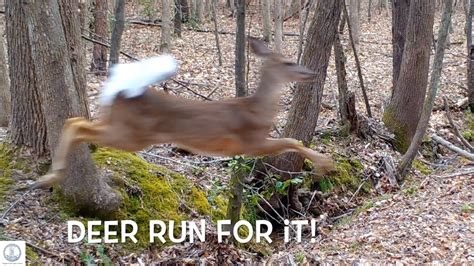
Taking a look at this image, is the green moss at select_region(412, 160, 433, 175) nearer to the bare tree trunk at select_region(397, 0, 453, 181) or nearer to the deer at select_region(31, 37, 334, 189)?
the bare tree trunk at select_region(397, 0, 453, 181)

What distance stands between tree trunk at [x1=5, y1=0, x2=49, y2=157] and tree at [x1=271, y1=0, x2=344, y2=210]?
263 centimetres

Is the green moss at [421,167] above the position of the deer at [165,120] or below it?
below

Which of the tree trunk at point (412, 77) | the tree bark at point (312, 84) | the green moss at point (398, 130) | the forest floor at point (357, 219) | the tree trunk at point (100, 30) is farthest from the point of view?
the tree trunk at point (100, 30)

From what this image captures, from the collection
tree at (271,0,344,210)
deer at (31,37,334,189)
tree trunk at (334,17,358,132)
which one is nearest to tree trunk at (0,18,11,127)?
tree at (271,0,344,210)

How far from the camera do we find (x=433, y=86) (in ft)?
22.9

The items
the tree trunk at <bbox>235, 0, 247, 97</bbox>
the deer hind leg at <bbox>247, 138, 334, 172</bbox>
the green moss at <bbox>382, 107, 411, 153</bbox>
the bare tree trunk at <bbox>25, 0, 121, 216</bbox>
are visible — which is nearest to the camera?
Answer: the deer hind leg at <bbox>247, 138, 334, 172</bbox>

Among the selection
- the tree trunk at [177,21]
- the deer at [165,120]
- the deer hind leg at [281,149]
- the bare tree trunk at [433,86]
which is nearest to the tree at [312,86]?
the bare tree trunk at [433,86]

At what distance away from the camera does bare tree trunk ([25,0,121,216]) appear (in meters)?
3.93

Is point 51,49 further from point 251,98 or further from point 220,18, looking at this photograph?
point 220,18

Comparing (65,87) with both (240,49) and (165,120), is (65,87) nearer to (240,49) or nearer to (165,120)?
(240,49)

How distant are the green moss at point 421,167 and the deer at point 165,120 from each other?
5.72 metres

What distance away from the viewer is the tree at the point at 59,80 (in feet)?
13.0

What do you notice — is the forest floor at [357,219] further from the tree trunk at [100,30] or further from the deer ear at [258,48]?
the tree trunk at [100,30]

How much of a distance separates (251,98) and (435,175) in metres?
5.19
